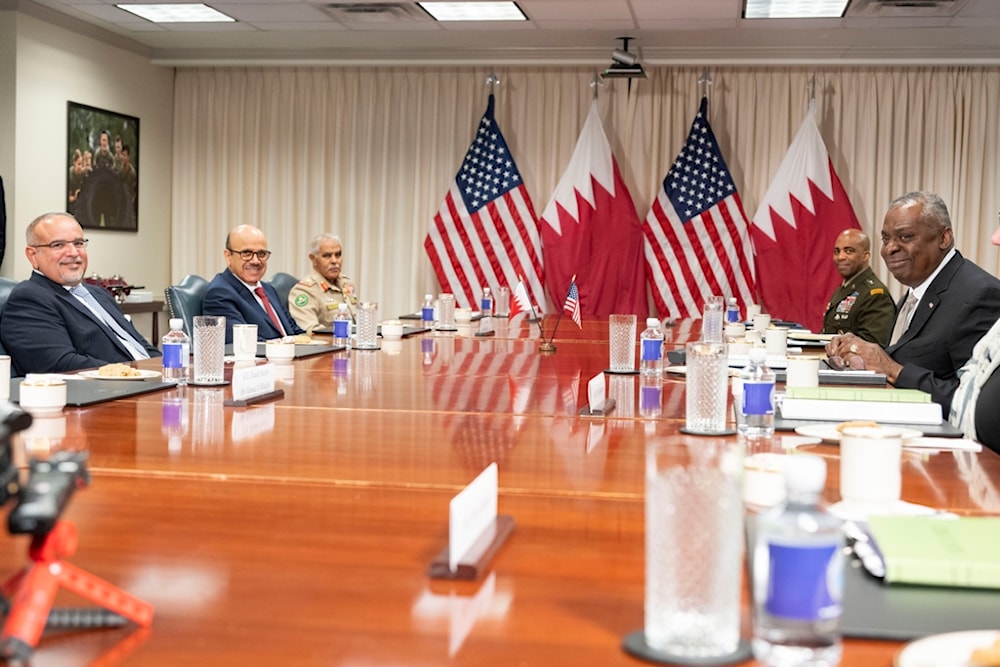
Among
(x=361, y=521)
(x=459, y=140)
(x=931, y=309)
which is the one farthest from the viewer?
(x=459, y=140)

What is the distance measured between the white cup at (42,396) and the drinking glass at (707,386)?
4.41ft

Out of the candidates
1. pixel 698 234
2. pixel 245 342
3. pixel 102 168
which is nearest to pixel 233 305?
pixel 245 342

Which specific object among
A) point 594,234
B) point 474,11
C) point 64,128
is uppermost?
point 474,11

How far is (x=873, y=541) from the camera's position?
1.29 meters

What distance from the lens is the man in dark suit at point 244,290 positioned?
203 inches

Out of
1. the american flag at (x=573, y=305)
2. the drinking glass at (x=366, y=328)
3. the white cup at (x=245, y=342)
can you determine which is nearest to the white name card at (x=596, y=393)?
the white cup at (x=245, y=342)

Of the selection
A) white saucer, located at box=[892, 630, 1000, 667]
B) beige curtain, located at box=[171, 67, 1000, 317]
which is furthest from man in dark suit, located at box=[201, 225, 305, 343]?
white saucer, located at box=[892, 630, 1000, 667]

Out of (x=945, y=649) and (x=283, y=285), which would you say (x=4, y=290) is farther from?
(x=945, y=649)

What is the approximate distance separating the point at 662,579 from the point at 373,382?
7.76 ft

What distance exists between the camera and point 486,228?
29.6ft

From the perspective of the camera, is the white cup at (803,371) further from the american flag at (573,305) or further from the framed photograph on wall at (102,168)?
the framed photograph on wall at (102,168)

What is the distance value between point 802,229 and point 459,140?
282cm

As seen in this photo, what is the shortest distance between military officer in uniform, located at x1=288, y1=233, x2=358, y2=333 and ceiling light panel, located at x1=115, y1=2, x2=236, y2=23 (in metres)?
2.09

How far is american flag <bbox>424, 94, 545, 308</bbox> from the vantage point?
897 centimetres
